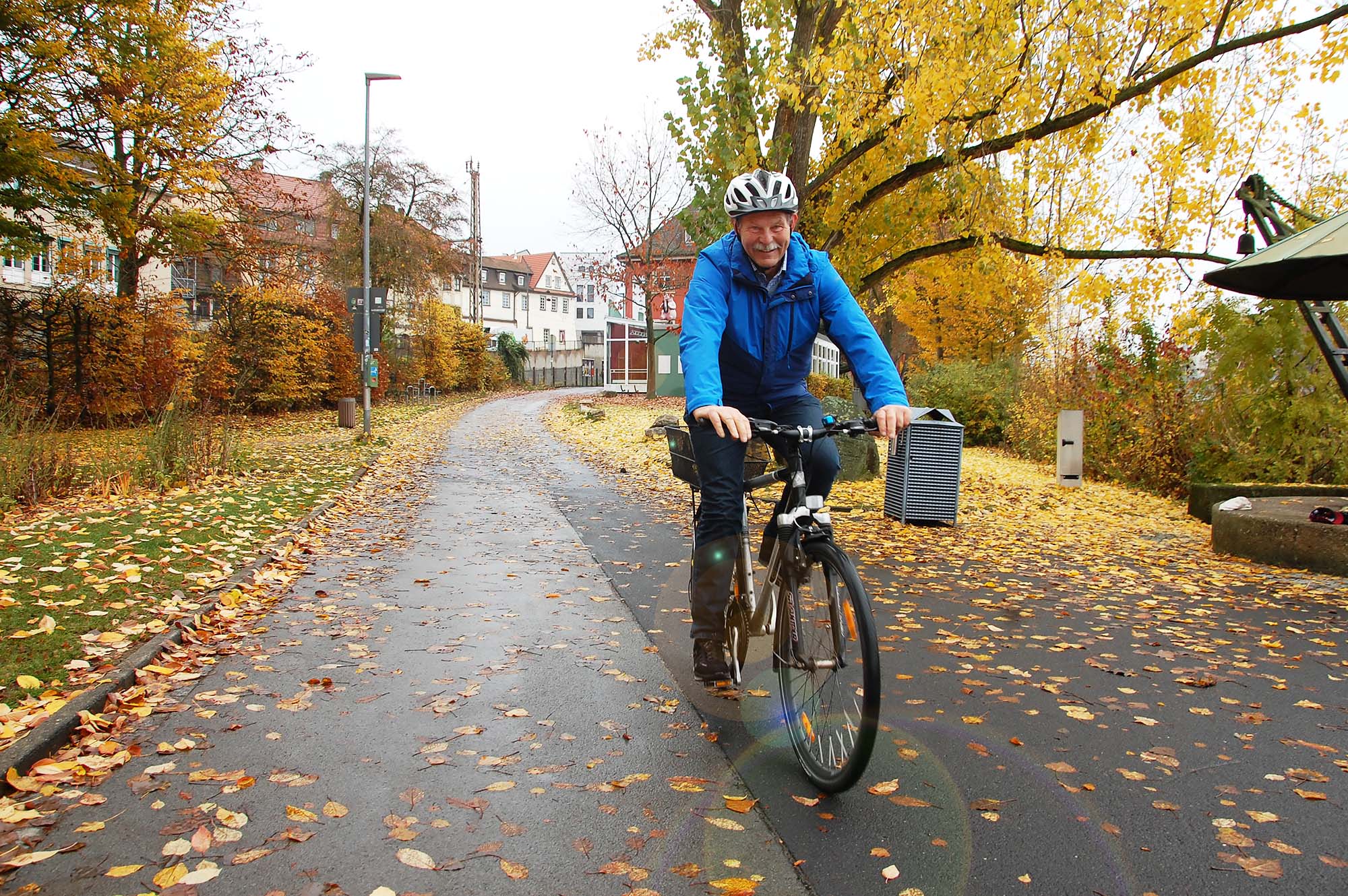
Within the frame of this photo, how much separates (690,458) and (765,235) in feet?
3.21

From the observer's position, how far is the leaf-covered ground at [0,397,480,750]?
13.8ft

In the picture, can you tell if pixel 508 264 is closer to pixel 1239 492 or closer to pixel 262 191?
pixel 262 191

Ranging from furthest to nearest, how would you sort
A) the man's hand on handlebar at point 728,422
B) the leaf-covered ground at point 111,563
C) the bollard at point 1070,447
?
1. the bollard at point 1070,447
2. the leaf-covered ground at point 111,563
3. the man's hand on handlebar at point 728,422

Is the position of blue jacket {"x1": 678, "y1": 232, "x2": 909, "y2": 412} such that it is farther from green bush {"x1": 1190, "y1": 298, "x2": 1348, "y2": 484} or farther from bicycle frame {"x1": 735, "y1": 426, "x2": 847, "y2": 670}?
green bush {"x1": 1190, "y1": 298, "x2": 1348, "y2": 484}

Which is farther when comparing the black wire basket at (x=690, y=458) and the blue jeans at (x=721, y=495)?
the black wire basket at (x=690, y=458)

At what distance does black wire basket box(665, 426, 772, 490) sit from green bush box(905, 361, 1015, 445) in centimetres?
1884

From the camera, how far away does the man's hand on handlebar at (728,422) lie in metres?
3.06

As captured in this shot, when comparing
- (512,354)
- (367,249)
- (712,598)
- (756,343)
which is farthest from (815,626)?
(512,354)

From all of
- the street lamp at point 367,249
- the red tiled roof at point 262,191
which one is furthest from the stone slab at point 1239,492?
the red tiled roof at point 262,191

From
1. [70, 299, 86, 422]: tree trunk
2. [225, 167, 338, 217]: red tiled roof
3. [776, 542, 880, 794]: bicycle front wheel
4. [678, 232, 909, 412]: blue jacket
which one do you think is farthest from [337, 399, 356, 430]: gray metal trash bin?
[776, 542, 880, 794]: bicycle front wheel

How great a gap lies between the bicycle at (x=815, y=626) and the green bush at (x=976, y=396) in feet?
63.3

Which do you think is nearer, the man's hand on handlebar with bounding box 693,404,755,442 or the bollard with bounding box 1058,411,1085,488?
the man's hand on handlebar with bounding box 693,404,755,442

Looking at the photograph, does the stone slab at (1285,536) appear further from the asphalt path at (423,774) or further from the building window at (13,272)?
the building window at (13,272)

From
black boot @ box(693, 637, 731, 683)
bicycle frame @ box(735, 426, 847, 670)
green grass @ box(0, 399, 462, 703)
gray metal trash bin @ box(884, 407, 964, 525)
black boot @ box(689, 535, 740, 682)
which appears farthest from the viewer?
gray metal trash bin @ box(884, 407, 964, 525)
